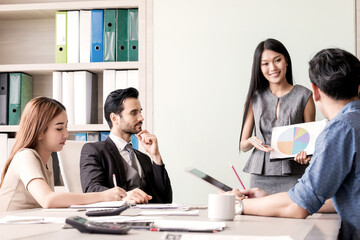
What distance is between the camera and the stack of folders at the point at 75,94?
3.18 meters

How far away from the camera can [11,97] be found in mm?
3277

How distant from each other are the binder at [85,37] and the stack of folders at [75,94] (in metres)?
0.10

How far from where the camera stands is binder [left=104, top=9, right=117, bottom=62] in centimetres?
318

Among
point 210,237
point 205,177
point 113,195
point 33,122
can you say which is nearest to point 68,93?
point 33,122

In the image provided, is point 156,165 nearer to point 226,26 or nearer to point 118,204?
point 118,204

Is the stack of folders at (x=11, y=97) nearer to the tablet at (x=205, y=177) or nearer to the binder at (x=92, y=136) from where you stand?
Answer: the binder at (x=92, y=136)

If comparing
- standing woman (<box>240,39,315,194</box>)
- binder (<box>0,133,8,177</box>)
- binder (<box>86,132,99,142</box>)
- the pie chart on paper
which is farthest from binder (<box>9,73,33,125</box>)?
the pie chart on paper

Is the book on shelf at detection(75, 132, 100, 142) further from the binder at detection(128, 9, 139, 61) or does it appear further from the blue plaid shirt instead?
the blue plaid shirt

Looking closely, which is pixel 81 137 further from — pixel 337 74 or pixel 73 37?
pixel 337 74

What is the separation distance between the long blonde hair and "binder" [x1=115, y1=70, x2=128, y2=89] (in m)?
1.07

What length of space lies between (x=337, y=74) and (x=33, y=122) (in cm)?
127

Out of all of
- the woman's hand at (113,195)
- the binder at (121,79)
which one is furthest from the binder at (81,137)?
the woman's hand at (113,195)

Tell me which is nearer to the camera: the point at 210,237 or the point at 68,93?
the point at 210,237

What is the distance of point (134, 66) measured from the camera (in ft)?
10.4
